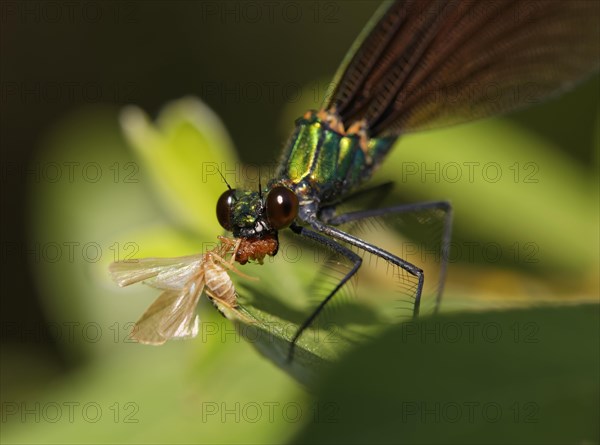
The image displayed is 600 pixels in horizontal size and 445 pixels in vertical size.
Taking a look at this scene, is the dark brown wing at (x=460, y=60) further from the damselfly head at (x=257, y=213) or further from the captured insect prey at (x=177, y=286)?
the captured insect prey at (x=177, y=286)

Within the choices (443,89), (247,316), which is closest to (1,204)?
(443,89)

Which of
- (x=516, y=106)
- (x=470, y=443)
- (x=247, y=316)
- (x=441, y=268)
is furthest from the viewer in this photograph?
(x=516, y=106)

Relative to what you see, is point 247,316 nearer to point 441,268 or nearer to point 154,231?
point 154,231

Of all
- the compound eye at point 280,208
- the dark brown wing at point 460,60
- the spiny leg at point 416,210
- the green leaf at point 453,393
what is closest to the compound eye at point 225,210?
the compound eye at point 280,208

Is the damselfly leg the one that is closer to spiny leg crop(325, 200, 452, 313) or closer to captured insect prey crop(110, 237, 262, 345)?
spiny leg crop(325, 200, 452, 313)

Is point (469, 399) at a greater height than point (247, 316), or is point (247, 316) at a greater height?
point (469, 399)

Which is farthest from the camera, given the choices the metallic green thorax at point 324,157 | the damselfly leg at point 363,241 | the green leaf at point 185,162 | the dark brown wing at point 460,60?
the dark brown wing at point 460,60
